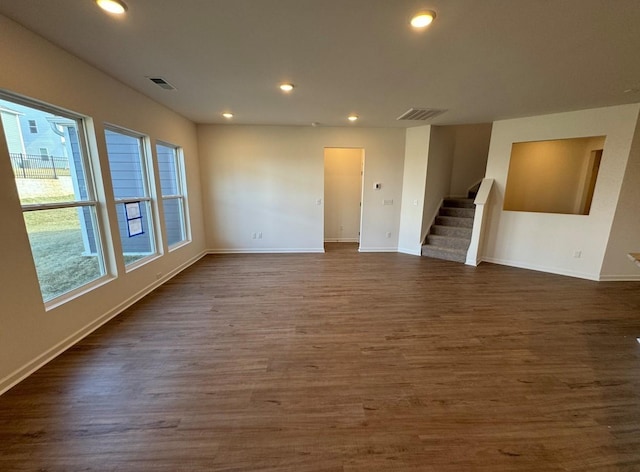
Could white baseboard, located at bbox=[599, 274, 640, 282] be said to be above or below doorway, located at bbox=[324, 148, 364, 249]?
below

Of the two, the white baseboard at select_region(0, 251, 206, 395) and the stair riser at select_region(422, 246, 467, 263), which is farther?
the stair riser at select_region(422, 246, 467, 263)

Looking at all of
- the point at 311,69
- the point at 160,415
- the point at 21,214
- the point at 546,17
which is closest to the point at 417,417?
the point at 160,415

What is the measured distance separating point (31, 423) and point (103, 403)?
0.35 meters

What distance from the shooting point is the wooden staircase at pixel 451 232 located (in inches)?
199

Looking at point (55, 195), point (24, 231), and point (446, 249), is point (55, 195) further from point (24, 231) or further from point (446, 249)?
point (446, 249)

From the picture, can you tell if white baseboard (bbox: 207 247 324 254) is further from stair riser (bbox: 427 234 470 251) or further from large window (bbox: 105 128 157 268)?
stair riser (bbox: 427 234 470 251)

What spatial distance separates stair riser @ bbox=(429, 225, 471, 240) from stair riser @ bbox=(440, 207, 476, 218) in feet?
1.34

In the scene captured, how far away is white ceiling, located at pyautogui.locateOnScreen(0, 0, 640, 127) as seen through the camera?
1.64 metres

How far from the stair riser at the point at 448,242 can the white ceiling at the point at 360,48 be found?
256 centimetres

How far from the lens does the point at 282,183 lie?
17.2ft

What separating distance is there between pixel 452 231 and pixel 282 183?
379 cm

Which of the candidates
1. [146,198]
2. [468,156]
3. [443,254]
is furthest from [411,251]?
[146,198]

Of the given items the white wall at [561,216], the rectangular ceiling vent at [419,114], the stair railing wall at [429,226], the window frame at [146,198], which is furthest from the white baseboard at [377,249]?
the window frame at [146,198]

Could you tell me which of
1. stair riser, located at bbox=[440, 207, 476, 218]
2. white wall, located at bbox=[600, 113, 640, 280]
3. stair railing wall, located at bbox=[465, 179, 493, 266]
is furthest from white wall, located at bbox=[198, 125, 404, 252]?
white wall, located at bbox=[600, 113, 640, 280]
